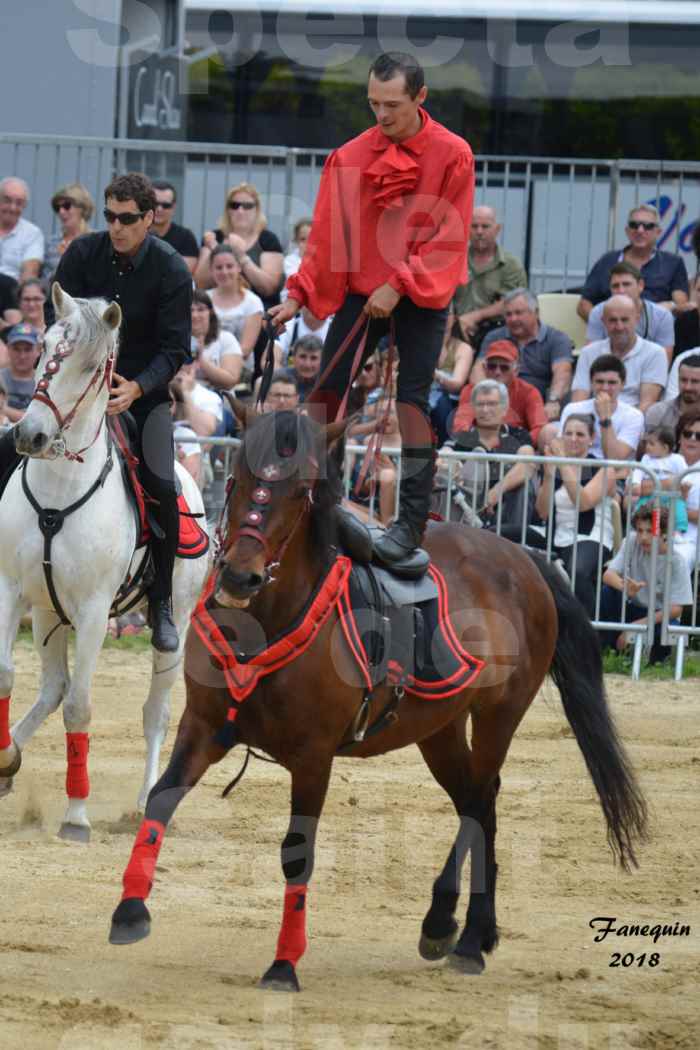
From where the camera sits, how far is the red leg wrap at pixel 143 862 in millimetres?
5211

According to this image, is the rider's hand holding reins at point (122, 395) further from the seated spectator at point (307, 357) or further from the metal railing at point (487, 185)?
the metal railing at point (487, 185)

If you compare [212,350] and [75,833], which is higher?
[212,350]

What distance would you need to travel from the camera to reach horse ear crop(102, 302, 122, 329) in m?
7.14

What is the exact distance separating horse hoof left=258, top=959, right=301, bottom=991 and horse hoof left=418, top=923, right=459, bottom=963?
0.77 meters

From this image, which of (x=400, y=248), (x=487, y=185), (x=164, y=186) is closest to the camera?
(x=400, y=248)

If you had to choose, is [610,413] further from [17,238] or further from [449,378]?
[17,238]

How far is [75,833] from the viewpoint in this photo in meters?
7.54

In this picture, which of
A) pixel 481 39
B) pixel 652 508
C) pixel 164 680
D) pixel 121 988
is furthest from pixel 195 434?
pixel 121 988

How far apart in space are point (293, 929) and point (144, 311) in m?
3.48

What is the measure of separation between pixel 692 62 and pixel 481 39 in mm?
2130

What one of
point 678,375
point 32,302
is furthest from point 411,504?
point 32,302

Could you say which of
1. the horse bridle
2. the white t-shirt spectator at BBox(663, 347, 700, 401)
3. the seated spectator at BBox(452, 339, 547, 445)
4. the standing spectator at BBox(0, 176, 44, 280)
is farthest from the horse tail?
the standing spectator at BBox(0, 176, 44, 280)

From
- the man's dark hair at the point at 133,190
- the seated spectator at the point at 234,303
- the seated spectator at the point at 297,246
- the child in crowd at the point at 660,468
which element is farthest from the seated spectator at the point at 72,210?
the man's dark hair at the point at 133,190

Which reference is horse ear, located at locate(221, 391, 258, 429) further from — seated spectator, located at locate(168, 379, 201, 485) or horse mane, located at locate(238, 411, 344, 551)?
seated spectator, located at locate(168, 379, 201, 485)
